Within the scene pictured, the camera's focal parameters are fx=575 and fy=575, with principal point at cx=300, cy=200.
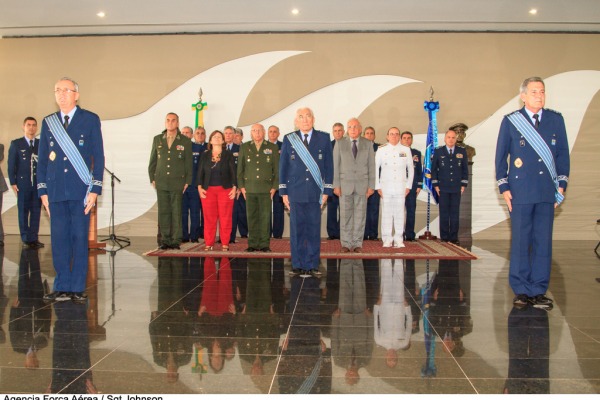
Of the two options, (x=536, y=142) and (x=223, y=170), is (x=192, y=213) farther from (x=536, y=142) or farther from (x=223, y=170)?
(x=536, y=142)

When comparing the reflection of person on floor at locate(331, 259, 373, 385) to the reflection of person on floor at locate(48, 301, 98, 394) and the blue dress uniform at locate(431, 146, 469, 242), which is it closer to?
the reflection of person on floor at locate(48, 301, 98, 394)

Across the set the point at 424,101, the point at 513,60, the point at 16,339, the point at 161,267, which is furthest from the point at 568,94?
the point at 16,339

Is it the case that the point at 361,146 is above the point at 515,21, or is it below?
below

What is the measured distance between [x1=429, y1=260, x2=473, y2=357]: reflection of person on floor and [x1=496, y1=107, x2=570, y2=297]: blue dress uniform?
0.51 m

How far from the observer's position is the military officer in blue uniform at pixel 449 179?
880cm

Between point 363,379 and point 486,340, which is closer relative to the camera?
point 363,379

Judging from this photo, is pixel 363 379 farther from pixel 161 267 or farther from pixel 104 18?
pixel 104 18

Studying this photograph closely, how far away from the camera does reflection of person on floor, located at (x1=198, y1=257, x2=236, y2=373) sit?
298 cm

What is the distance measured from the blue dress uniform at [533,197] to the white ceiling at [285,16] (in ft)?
15.9

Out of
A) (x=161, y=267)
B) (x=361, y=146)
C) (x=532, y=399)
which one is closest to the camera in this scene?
(x=532, y=399)

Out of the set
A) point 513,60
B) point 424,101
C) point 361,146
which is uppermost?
point 513,60

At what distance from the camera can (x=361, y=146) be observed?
7.22m

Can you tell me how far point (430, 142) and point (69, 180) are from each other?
21.4 ft

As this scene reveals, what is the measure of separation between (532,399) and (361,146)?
16.9ft
